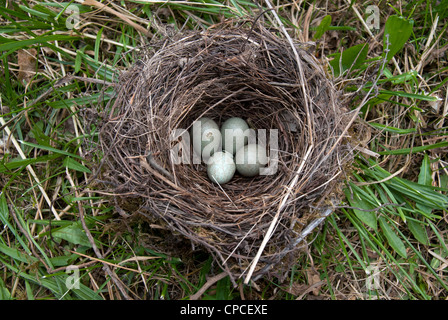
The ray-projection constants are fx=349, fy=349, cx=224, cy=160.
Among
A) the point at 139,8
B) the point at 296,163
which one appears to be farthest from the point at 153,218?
the point at 139,8

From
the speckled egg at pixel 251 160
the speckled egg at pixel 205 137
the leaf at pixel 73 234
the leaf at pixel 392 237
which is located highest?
the speckled egg at pixel 205 137

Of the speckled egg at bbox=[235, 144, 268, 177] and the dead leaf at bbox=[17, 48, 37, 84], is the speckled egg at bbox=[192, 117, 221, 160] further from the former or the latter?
the dead leaf at bbox=[17, 48, 37, 84]

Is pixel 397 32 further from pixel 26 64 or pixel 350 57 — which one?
pixel 26 64

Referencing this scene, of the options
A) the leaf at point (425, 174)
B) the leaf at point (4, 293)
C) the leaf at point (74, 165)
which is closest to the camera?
the leaf at point (4, 293)

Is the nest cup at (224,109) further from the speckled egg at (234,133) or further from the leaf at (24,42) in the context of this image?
the leaf at (24,42)

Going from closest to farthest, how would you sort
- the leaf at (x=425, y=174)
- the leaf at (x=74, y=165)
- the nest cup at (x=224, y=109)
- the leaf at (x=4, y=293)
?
1. the nest cup at (x=224, y=109)
2. the leaf at (x=4, y=293)
3. the leaf at (x=74, y=165)
4. the leaf at (x=425, y=174)

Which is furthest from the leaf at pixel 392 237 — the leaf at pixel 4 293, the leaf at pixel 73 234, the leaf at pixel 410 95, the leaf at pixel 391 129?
the leaf at pixel 4 293

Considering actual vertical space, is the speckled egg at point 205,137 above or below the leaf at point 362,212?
above
